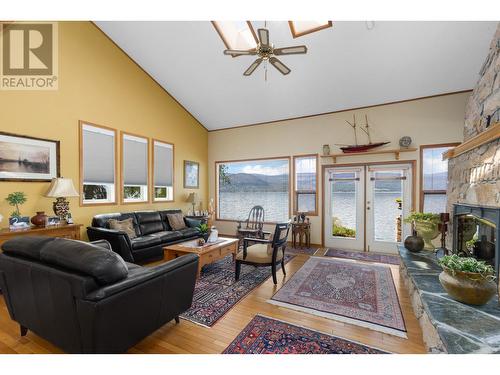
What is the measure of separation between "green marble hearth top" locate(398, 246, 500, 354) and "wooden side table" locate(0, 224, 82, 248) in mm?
4451

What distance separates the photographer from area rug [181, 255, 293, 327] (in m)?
2.45

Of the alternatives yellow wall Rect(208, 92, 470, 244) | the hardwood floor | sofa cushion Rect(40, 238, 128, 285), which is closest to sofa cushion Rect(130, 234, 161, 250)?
the hardwood floor

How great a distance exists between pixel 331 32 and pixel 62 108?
4.54 metres

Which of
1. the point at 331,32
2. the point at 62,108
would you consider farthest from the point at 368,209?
the point at 62,108

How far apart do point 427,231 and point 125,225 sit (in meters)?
4.88

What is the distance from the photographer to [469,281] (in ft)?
6.10

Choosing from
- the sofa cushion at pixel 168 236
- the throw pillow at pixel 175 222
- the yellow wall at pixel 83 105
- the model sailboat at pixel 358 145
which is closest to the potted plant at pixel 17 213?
the yellow wall at pixel 83 105

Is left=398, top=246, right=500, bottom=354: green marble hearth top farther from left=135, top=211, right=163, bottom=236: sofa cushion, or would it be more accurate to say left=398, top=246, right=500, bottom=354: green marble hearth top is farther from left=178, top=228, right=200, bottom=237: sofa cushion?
left=135, top=211, right=163, bottom=236: sofa cushion

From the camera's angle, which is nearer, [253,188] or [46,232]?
[46,232]

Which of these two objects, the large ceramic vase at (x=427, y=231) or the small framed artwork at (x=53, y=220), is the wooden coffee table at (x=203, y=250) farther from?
the large ceramic vase at (x=427, y=231)

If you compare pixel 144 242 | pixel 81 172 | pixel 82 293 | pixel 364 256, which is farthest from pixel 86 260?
pixel 364 256

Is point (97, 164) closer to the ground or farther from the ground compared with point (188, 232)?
farther from the ground

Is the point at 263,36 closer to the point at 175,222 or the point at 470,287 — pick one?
the point at 470,287
